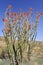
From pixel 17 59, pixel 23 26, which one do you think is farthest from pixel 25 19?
pixel 17 59

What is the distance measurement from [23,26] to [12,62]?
9.33ft

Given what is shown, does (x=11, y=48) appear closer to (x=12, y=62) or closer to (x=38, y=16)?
(x=12, y=62)

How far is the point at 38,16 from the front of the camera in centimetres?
1814

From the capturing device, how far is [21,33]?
1764 centimetres

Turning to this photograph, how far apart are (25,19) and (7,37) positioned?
1.88m

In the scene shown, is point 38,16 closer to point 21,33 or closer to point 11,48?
point 21,33

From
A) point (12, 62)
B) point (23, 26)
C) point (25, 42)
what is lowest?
point (12, 62)

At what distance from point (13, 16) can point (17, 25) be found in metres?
0.75

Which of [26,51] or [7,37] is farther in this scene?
[26,51]

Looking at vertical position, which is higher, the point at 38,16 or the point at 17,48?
the point at 38,16

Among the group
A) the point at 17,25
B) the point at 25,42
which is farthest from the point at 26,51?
the point at 17,25

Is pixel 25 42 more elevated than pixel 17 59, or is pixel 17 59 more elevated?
pixel 25 42

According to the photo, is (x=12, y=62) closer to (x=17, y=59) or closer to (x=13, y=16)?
(x=17, y=59)

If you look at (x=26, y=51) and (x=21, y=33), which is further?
(x=26, y=51)
